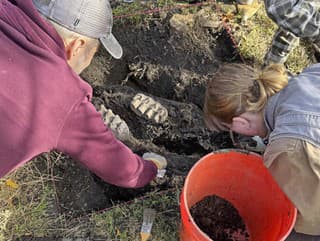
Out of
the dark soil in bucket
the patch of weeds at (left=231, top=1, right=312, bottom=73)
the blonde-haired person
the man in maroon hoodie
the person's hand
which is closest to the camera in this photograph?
the man in maroon hoodie

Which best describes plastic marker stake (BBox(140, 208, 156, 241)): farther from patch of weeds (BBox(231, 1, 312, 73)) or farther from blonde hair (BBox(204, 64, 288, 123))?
patch of weeds (BBox(231, 1, 312, 73))

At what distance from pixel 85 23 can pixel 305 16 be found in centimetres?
130

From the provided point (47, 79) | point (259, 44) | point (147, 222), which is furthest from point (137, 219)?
point (259, 44)

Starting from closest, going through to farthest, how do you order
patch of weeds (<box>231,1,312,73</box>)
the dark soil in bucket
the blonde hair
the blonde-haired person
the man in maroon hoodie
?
the man in maroon hoodie, the blonde-haired person, the blonde hair, the dark soil in bucket, patch of weeds (<box>231,1,312,73</box>)

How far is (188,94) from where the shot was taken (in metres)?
3.07

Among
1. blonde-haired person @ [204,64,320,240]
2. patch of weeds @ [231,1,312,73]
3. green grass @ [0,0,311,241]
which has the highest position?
blonde-haired person @ [204,64,320,240]

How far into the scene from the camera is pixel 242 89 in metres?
1.97

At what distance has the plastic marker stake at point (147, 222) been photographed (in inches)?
96.4

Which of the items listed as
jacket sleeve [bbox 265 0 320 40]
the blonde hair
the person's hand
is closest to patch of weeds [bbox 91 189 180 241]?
the person's hand

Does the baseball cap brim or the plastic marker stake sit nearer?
the baseball cap brim

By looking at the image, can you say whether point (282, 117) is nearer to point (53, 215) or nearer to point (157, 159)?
point (157, 159)

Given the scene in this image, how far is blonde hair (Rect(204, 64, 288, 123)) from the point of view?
1976 millimetres

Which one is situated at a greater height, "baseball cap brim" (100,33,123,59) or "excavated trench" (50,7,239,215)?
"baseball cap brim" (100,33,123,59)

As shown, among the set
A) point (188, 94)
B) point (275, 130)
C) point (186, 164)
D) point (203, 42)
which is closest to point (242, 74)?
point (275, 130)
